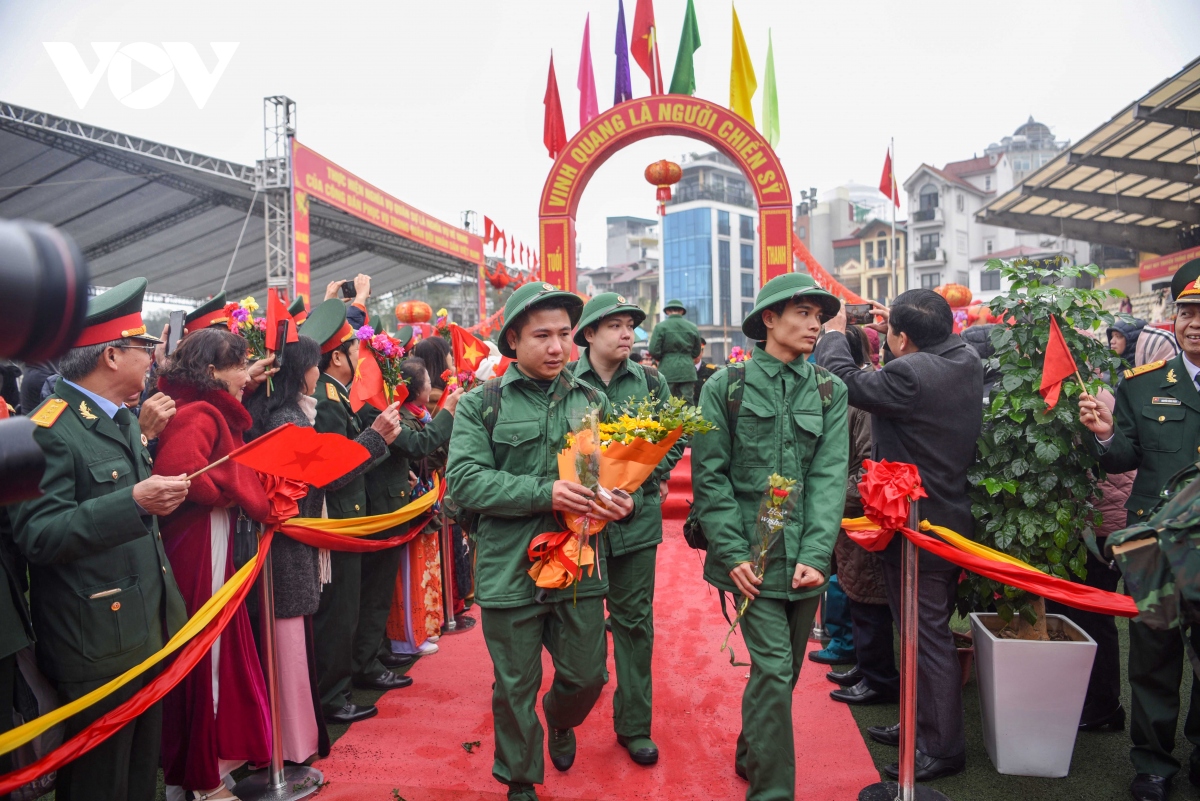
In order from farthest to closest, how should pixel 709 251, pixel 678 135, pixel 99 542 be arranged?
1. pixel 709 251
2. pixel 678 135
3. pixel 99 542

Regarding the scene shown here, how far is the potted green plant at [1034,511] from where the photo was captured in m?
3.07

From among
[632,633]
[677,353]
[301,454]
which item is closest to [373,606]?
[632,633]

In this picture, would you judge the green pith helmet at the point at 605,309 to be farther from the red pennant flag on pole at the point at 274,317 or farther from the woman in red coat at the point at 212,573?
the woman in red coat at the point at 212,573

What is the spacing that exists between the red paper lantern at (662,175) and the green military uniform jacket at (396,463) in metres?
7.10

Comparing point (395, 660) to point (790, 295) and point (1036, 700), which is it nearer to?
point (790, 295)

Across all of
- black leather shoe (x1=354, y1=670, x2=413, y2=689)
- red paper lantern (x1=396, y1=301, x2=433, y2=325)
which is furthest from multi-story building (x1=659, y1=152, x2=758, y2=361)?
black leather shoe (x1=354, y1=670, x2=413, y2=689)

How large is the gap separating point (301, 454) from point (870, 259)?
44.9 meters

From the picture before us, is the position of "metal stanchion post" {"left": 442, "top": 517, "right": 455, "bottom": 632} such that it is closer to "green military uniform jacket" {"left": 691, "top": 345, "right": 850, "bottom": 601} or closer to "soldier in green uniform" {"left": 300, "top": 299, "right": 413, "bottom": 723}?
"soldier in green uniform" {"left": 300, "top": 299, "right": 413, "bottom": 723}

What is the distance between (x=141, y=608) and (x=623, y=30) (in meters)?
10.4

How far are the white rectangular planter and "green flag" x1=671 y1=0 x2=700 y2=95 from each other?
29.8ft

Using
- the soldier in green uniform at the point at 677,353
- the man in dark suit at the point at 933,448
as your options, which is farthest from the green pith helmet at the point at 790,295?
the soldier in green uniform at the point at 677,353

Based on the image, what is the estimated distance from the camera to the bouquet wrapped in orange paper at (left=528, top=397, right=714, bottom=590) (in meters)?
2.65

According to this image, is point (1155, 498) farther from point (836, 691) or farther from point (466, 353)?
point (466, 353)

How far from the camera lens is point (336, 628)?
3.74 m
